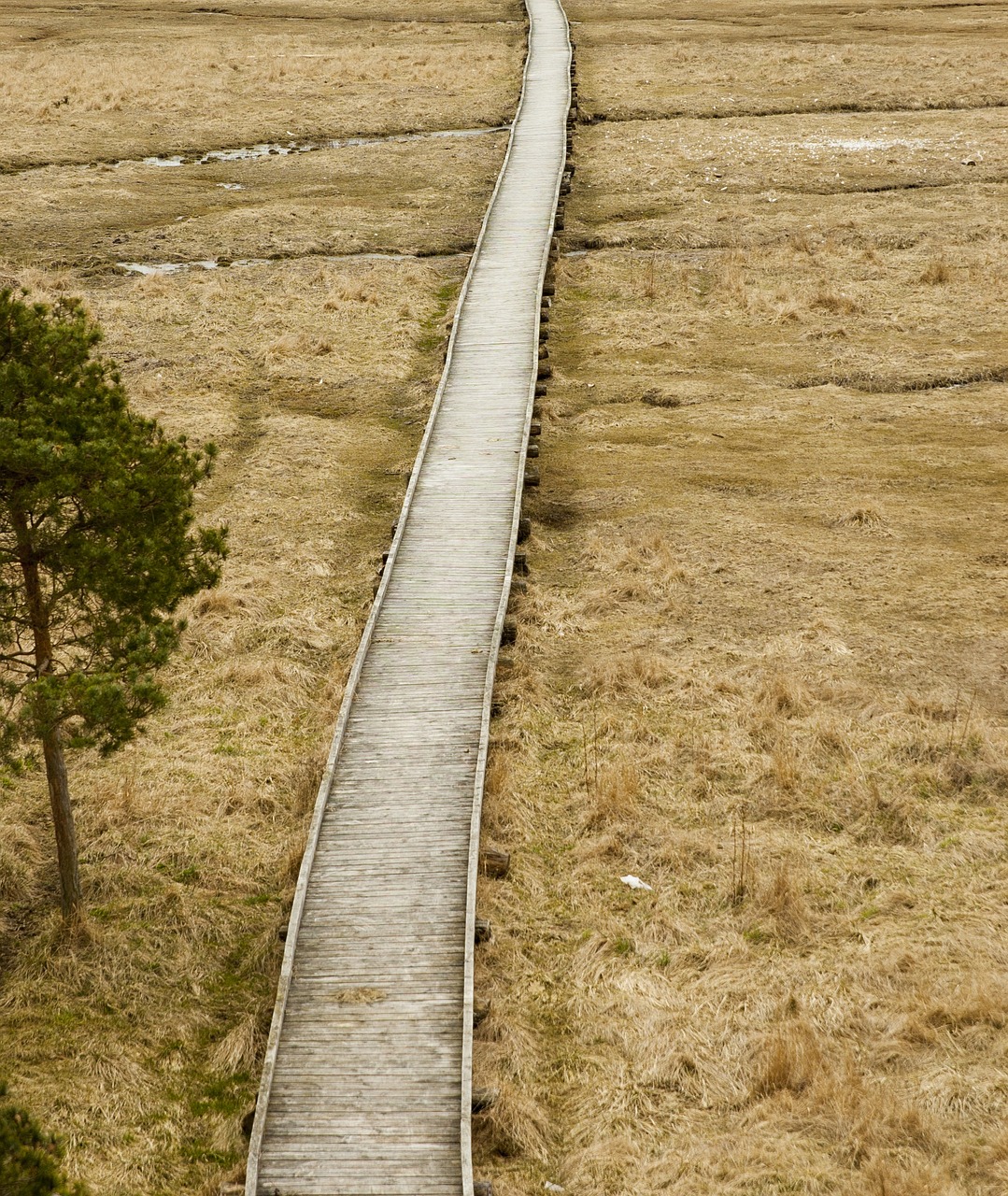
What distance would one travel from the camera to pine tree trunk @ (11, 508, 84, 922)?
14.3m

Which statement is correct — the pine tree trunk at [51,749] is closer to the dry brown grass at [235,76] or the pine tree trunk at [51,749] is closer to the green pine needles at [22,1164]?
the green pine needles at [22,1164]

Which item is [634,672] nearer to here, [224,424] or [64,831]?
[64,831]

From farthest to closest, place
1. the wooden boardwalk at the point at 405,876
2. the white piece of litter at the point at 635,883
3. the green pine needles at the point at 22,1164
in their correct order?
the white piece of litter at the point at 635,883, the wooden boardwalk at the point at 405,876, the green pine needles at the point at 22,1164

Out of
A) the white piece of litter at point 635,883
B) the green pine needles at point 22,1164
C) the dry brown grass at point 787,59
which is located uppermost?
the dry brown grass at point 787,59

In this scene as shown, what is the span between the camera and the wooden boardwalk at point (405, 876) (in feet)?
41.2

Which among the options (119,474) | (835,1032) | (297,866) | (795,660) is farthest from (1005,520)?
(119,474)

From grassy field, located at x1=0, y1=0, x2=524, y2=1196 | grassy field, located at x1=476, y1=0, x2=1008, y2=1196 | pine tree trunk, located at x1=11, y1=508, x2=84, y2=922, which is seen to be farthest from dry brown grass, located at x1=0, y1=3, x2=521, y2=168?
pine tree trunk, located at x1=11, y1=508, x2=84, y2=922

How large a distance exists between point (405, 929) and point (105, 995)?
3.57 meters

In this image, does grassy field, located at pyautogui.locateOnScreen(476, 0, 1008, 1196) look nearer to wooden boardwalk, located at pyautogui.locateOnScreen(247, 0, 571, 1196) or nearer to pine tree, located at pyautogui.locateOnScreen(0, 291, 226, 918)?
wooden boardwalk, located at pyautogui.locateOnScreen(247, 0, 571, 1196)

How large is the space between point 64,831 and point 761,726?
9.62m

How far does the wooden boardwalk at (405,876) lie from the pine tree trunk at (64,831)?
2.91m

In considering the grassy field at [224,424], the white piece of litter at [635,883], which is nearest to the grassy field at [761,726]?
the white piece of litter at [635,883]

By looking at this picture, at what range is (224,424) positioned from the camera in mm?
29125

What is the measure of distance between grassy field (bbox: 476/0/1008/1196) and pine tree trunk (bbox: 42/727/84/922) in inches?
200
